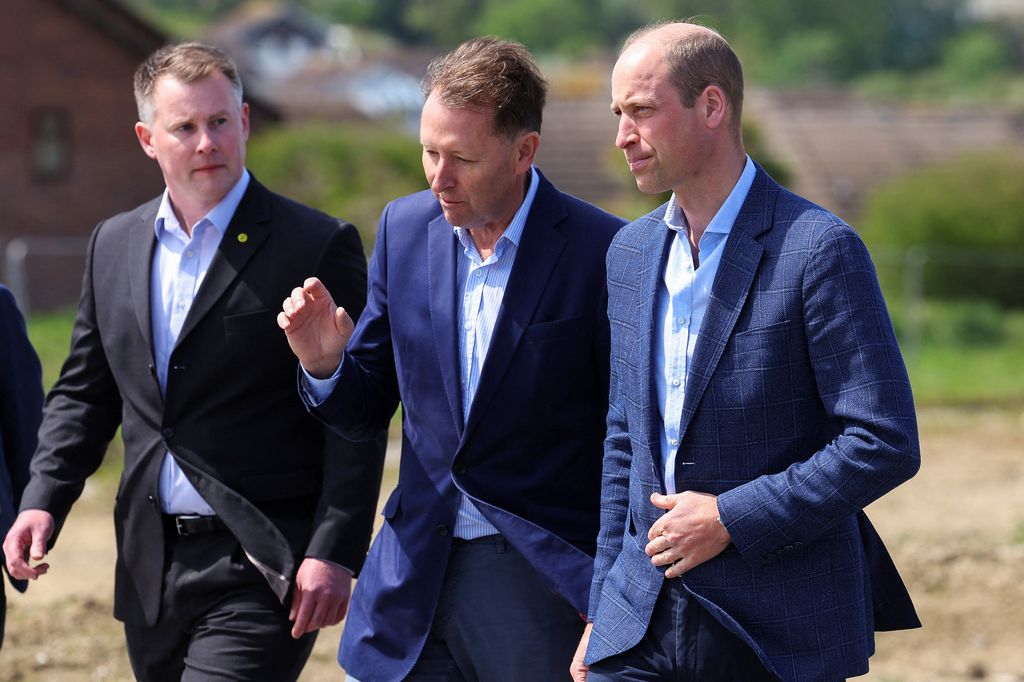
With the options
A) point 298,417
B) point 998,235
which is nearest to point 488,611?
point 298,417

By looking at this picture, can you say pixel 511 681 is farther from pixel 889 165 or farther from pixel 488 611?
pixel 889 165

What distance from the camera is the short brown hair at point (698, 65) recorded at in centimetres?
302

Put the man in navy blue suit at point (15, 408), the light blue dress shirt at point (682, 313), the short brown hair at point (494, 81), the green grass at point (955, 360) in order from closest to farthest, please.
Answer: the light blue dress shirt at point (682, 313)
the short brown hair at point (494, 81)
the man in navy blue suit at point (15, 408)
the green grass at point (955, 360)

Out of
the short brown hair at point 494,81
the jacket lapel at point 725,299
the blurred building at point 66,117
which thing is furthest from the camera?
the blurred building at point 66,117

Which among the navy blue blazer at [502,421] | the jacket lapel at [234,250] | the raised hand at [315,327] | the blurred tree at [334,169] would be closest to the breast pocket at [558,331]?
the navy blue blazer at [502,421]

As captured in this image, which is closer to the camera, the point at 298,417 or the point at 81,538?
the point at 298,417

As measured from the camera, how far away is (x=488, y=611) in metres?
3.50

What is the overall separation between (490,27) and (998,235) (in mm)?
113355

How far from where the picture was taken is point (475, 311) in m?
3.60

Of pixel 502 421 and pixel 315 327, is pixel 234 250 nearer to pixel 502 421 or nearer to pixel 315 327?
pixel 315 327

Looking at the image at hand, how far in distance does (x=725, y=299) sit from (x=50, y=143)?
25.0 m

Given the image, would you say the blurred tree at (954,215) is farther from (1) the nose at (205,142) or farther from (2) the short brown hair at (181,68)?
(1) the nose at (205,142)

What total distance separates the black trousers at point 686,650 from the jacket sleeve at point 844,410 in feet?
0.79

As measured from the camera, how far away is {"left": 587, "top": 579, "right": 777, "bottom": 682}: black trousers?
307 centimetres
